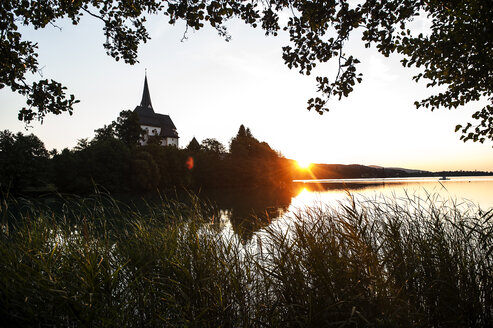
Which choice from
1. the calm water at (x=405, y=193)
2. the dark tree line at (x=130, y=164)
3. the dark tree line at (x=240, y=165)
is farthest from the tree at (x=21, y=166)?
the calm water at (x=405, y=193)

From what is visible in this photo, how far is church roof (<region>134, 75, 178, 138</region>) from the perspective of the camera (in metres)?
78.3

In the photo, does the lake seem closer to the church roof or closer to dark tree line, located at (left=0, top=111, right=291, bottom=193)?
dark tree line, located at (left=0, top=111, right=291, bottom=193)

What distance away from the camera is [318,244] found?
2.81 meters

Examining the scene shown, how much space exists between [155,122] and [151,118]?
1.49 meters

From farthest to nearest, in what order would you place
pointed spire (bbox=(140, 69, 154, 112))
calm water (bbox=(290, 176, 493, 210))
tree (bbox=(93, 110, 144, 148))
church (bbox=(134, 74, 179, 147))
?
1. pointed spire (bbox=(140, 69, 154, 112))
2. church (bbox=(134, 74, 179, 147))
3. tree (bbox=(93, 110, 144, 148))
4. calm water (bbox=(290, 176, 493, 210))

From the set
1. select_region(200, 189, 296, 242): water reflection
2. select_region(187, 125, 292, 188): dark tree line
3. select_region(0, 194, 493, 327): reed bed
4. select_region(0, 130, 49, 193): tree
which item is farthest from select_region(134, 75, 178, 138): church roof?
select_region(0, 194, 493, 327): reed bed

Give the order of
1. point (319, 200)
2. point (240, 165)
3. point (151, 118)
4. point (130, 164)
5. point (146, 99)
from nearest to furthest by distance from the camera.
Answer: point (319, 200)
point (130, 164)
point (240, 165)
point (151, 118)
point (146, 99)

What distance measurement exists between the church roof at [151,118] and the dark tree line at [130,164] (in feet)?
31.9

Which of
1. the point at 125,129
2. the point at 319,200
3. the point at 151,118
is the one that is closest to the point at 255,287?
the point at 319,200

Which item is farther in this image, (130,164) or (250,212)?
(130,164)

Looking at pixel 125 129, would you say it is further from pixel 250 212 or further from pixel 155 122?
pixel 250 212

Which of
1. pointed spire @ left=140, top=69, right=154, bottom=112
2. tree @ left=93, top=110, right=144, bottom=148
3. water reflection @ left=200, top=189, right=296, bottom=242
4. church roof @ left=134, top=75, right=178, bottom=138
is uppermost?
pointed spire @ left=140, top=69, right=154, bottom=112

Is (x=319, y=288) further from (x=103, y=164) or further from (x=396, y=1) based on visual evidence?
(x=103, y=164)

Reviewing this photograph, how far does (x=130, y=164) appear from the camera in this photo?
147ft
